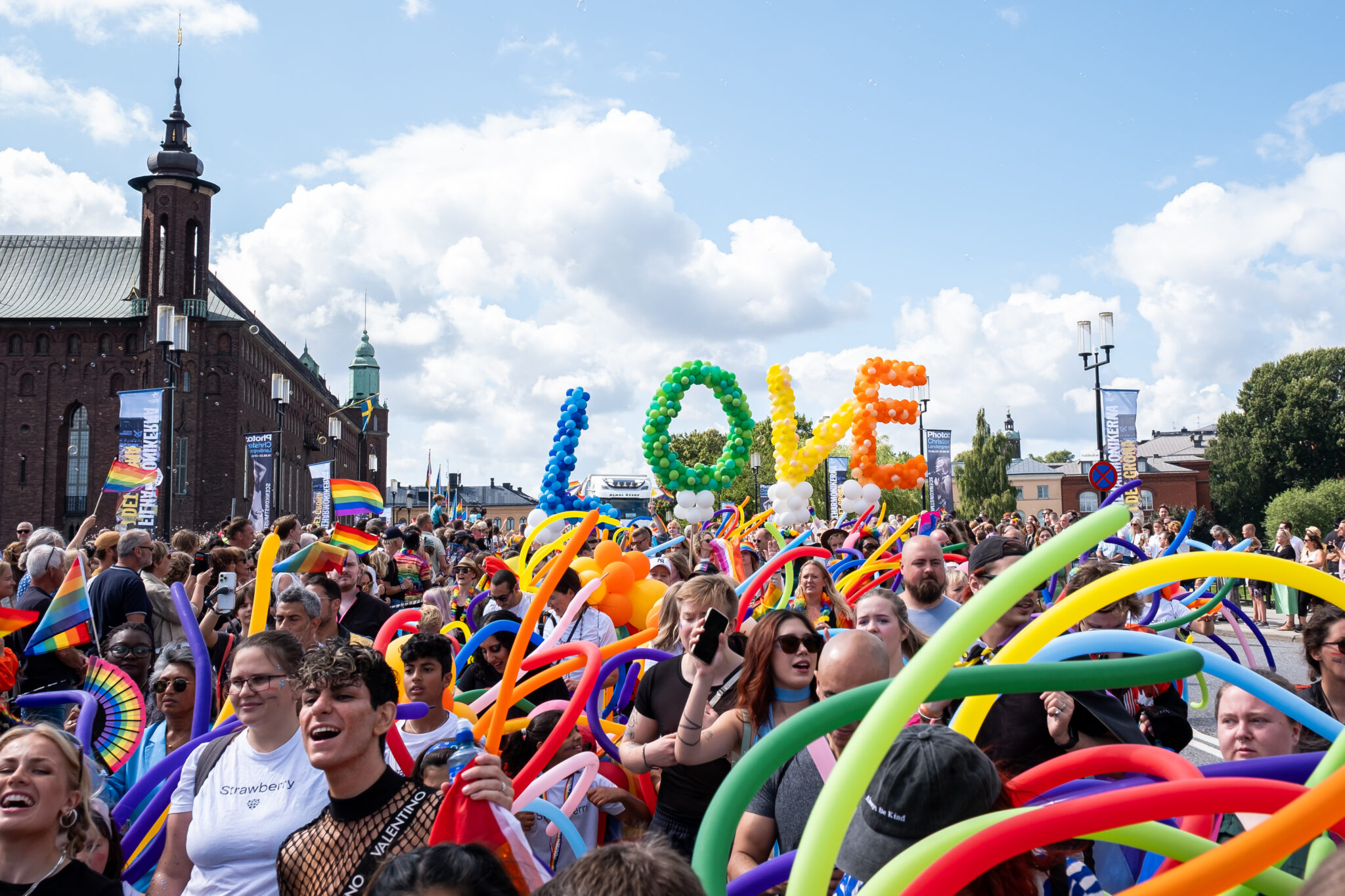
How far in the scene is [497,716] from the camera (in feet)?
11.5

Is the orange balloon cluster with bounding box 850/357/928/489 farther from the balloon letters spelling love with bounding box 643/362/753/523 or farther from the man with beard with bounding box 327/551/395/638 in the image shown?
the man with beard with bounding box 327/551/395/638

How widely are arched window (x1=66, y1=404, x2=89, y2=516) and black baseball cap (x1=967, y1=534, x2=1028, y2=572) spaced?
207 feet

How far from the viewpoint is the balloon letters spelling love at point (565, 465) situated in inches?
575

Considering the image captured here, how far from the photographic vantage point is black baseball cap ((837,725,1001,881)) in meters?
1.67

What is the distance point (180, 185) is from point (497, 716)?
60.2 metres

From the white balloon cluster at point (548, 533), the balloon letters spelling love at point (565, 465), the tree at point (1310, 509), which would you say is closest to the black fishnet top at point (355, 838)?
the white balloon cluster at point (548, 533)

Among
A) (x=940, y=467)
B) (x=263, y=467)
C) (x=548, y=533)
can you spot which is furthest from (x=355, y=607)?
(x=940, y=467)

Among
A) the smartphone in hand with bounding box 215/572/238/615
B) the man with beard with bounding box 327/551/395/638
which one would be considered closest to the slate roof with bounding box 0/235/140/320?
the man with beard with bounding box 327/551/395/638

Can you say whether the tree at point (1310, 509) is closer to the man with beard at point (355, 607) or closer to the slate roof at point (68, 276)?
the man with beard at point (355, 607)

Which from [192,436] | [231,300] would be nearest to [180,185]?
[192,436]

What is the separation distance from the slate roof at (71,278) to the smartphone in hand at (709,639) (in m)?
62.0

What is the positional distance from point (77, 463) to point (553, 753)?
64601 millimetres

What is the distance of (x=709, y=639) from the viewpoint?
11.1 ft

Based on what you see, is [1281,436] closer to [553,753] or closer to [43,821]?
[553,753]
